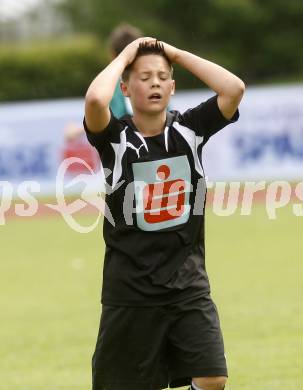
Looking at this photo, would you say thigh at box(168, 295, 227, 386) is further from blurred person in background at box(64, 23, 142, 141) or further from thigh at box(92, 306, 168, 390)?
blurred person in background at box(64, 23, 142, 141)

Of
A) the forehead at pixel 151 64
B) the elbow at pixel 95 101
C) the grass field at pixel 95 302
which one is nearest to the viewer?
the elbow at pixel 95 101

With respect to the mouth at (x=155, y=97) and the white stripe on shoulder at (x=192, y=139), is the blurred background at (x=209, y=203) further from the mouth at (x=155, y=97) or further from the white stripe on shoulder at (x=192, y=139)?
the mouth at (x=155, y=97)

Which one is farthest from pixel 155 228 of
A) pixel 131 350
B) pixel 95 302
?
pixel 95 302

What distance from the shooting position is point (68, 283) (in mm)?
10992

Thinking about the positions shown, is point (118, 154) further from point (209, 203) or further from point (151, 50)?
point (209, 203)

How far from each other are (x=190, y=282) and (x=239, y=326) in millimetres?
3483

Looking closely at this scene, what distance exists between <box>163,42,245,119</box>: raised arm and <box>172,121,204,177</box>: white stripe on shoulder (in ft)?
0.57

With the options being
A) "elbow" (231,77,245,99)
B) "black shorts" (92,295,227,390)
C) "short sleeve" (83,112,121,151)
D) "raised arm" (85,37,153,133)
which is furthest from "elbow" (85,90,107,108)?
"black shorts" (92,295,227,390)

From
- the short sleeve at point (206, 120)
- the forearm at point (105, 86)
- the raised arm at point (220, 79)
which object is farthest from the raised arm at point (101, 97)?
the short sleeve at point (206, 120)

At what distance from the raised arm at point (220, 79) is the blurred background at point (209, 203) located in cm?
212

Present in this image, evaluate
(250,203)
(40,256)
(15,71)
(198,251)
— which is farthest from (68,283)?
(15,71)

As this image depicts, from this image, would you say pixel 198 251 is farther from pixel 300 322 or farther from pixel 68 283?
pixel 68 283

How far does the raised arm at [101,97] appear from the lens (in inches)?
195

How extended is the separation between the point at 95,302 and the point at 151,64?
501cm
